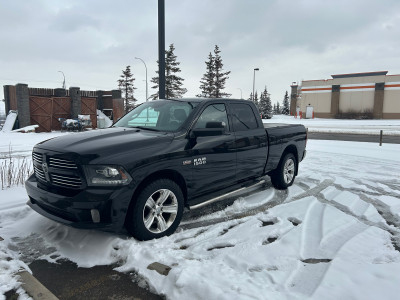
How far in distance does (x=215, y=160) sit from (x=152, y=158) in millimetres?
1221

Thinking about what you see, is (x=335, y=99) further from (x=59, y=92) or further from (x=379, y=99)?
(x=59, y=92)

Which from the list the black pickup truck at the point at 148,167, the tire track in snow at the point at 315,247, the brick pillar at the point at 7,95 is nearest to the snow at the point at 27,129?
the brick pillar at the point at 7,95

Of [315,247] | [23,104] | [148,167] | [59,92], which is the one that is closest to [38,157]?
[148,167]

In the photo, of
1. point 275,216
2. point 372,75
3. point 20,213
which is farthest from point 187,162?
point 372,75

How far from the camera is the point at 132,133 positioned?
4340 mm

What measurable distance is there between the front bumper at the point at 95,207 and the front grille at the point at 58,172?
0.16 m

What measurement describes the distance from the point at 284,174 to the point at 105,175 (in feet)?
14.0

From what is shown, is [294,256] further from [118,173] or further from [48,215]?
[48,215]

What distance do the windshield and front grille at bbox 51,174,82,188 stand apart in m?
1.48

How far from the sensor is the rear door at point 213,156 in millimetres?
4406

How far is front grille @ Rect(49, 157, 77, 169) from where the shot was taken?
11.6ft

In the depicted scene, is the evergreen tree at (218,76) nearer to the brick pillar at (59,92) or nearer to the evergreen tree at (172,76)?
the evergreen tree at (172,76)

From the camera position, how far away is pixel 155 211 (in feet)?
12.7

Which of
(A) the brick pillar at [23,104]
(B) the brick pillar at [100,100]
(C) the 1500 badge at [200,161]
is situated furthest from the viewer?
(B) the brick pillar at [100,100]
